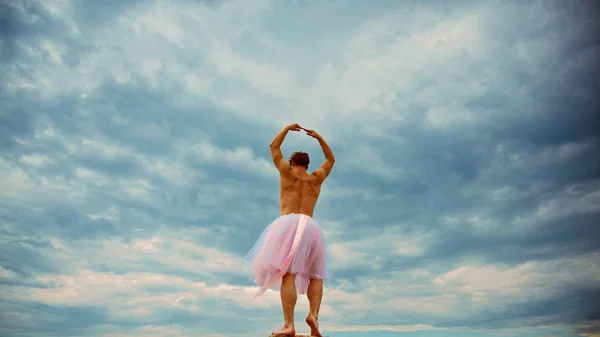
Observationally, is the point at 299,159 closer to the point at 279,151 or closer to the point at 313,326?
the point at 279,151

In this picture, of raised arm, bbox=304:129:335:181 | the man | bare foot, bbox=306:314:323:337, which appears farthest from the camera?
raised arm, bbox=304:129:335:181

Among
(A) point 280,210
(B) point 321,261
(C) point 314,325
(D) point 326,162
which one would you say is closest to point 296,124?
(D) point 326,162

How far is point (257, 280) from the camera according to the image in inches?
392

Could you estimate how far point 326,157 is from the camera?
35.5 ft

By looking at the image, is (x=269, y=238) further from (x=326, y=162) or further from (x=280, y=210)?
(x=326, y=162)

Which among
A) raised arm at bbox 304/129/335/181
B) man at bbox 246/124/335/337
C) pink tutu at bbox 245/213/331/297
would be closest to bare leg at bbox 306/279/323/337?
man at bbox 246/124/335/337

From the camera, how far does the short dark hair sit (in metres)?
10.4

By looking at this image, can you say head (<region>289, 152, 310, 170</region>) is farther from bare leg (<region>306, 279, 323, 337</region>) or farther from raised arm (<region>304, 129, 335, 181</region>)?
bare leg (<region>306, 279, 323, 337</region>)

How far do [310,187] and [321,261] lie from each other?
4.89 ft

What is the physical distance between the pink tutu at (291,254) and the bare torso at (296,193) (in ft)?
0.59

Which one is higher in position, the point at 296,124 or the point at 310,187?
the point at 296,124

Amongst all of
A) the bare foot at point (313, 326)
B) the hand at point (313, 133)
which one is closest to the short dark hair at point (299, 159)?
the hand at point (313, 133)

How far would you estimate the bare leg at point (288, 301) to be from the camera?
904cm

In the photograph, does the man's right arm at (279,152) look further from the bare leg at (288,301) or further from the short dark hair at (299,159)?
the bare leg at (288,301)
